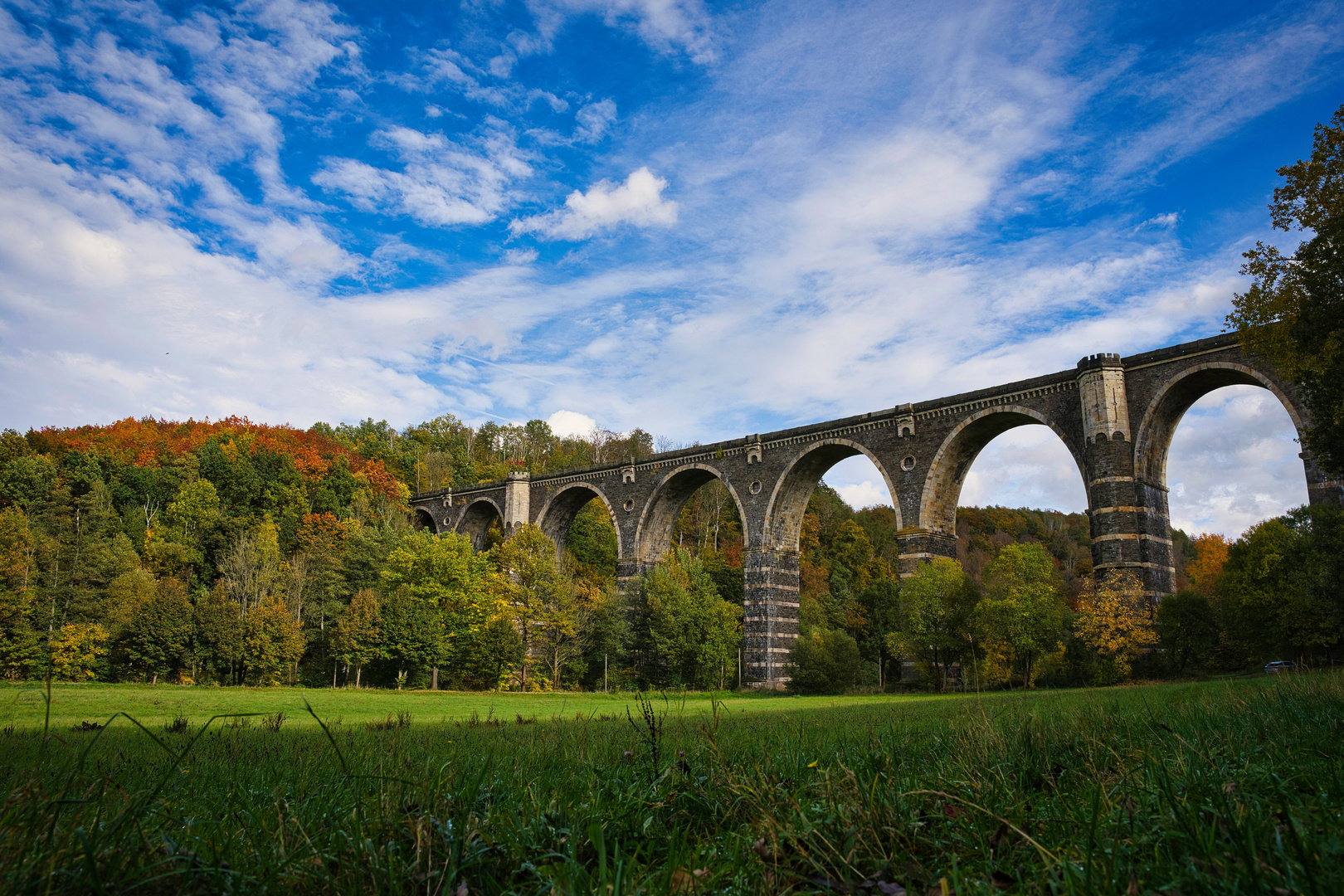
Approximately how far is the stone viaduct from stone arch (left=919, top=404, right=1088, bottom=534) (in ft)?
0.14

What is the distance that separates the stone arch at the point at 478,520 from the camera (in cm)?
4388

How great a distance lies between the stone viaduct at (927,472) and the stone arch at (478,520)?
141 inches

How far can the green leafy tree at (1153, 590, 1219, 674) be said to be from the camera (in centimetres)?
2154

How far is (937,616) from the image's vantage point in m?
24.5

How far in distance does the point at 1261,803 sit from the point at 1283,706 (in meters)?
2.98

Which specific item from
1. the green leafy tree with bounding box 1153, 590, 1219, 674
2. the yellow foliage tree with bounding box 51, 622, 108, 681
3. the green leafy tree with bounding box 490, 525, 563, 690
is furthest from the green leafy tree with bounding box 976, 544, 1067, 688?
the yellow foliage tree with bounding box 51, 622, 108, 681

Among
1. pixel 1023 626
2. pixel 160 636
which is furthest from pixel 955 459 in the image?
pixel 160 636

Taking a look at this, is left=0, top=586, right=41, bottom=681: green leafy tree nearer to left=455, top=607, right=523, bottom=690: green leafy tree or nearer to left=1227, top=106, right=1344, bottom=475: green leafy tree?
left=455, top=607, right=523, bottom=690: green leafy tree

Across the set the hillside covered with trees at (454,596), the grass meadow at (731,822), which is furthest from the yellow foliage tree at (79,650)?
the grass meadow at (731,822)

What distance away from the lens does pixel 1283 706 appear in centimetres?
397

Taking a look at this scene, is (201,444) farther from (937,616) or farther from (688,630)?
(937,616)

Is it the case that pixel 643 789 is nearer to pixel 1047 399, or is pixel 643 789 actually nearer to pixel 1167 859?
pixel 1167 859

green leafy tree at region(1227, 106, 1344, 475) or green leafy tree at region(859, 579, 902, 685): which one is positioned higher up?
green leafy tree at region(1227, 106, 1344, 475)

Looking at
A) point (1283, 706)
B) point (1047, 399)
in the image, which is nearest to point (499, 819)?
point (1283, 706)
